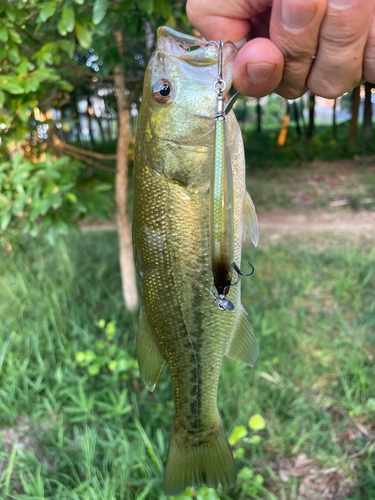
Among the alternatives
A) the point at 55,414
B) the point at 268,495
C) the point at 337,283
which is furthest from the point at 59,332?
the point at 337,283

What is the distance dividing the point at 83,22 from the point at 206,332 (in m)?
1.74

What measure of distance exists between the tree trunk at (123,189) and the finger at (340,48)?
235 centimetres

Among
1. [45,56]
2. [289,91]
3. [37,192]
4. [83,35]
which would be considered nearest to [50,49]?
[45,56]

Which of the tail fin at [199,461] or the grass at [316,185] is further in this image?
the grass at [316,185]

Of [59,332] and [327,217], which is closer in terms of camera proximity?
[59,332]

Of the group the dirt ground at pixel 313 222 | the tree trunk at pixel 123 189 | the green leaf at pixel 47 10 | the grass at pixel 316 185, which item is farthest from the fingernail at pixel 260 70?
the grass at pixel 316 185

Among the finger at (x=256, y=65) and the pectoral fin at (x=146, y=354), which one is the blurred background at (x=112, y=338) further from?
the pectoral fin at (x=146, y=354)

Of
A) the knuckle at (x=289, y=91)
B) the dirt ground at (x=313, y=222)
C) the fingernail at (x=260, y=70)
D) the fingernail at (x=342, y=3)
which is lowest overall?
the dirt ground at (x=313, y=222)

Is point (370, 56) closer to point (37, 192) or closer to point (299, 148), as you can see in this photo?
point (37, 192)

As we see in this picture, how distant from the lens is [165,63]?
1.15m

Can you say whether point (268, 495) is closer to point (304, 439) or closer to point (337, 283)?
point (304, 439)

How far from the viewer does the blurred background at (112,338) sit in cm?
201

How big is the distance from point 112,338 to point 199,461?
192 cm

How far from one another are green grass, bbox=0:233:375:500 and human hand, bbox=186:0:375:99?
190 centimetres
